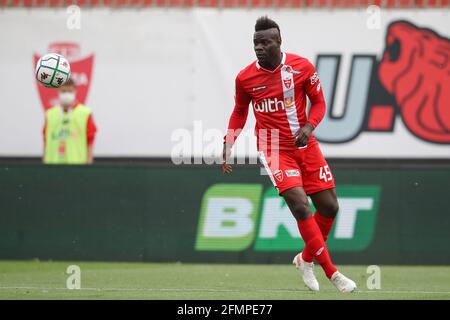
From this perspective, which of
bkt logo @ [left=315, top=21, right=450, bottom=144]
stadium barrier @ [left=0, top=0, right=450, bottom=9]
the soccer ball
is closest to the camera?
the soccer ball

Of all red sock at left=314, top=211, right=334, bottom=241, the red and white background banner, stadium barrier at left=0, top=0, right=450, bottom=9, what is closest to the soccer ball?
red sock at left=314, top=211, right=334, bottom=241

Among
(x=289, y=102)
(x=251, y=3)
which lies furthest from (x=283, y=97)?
(x=251, y=3)

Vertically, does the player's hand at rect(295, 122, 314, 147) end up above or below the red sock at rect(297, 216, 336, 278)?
above

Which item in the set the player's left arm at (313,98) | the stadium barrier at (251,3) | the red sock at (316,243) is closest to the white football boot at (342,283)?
the red sock at (316,243)

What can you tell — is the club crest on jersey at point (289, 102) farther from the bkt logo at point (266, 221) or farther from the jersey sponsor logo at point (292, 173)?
the bkt logo at point (266, 221)

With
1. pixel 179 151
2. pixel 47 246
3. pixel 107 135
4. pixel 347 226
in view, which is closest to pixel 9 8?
pixel 107 135

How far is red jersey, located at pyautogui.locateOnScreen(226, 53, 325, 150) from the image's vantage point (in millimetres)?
10156

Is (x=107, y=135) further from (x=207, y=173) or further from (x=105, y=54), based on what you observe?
(x=207, y=173)

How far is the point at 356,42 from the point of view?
671 inches

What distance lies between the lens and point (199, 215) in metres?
14.1

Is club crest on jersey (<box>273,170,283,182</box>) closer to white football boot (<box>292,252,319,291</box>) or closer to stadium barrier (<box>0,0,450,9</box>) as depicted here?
white football boot (<box>292,252,319,291</box>)

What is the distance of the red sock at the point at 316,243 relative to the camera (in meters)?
9.78

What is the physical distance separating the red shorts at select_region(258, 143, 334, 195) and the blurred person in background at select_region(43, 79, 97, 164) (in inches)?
226

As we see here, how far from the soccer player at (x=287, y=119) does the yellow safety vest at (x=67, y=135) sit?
18.1ft
